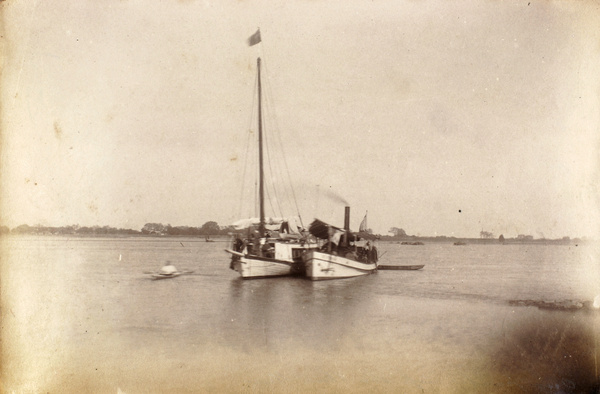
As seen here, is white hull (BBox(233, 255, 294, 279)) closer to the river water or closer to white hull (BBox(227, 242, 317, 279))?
white hull (BBox(227, 242, 317, 279))

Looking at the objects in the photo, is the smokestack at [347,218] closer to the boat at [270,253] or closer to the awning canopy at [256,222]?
the awning canopy at [256,222]

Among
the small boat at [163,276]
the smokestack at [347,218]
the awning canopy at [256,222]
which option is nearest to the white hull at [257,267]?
the small boat at [163,276]

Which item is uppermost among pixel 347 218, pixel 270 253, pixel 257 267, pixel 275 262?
pixel 347 218

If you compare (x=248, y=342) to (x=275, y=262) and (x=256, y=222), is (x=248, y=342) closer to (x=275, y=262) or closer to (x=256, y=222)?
(x=256, y=222)

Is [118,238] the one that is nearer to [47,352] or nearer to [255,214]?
[47,352]

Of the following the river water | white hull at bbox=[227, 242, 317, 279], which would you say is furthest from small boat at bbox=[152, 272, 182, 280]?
the river water

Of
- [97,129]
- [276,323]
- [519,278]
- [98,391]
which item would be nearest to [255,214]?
[276,323]

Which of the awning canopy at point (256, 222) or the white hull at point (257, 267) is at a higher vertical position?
the awning canopy at point (256, 222)

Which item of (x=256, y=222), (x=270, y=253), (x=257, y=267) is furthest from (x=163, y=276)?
(x=270, y=253)
